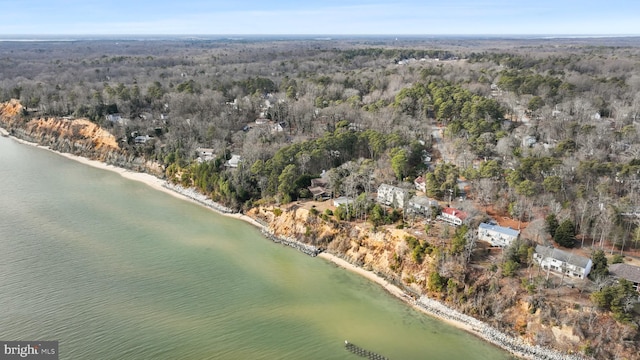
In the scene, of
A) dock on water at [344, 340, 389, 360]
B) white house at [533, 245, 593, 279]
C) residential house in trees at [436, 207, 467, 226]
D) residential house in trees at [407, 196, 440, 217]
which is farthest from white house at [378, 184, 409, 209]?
dock on water at [344, 340, 389, 360]

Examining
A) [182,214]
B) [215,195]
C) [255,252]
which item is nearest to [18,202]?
[182,214]

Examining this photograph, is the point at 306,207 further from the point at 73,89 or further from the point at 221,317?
the point at 73,89

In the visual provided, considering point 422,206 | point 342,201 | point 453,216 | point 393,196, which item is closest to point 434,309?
point 453,216

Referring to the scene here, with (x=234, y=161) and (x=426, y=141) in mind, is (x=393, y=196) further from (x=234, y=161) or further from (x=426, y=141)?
(x=234, y=161)

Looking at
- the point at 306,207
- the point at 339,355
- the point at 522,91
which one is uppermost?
the point at 522,91

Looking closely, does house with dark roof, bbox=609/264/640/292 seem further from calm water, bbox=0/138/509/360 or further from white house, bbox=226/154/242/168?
white house, bbox=226/154/242/168

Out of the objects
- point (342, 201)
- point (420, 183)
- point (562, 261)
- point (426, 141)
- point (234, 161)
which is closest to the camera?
point (562, 261)
